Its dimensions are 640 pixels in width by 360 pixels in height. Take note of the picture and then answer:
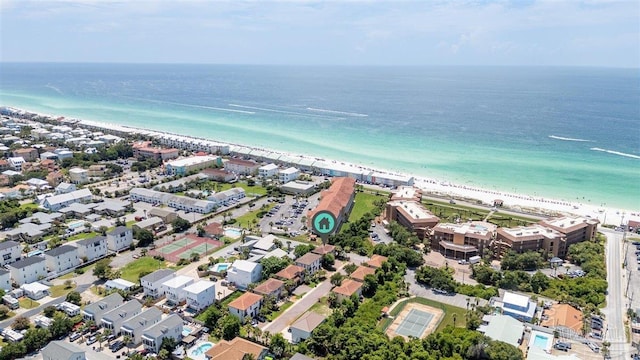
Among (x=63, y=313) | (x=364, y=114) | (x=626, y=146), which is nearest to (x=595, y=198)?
(x=626, y=146)

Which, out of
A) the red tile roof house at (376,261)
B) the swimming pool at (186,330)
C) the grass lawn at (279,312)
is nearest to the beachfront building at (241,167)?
the red tile roof house at (376,261)

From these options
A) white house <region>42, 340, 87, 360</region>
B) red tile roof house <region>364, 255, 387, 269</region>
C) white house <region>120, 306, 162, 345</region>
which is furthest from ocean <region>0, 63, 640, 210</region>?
white house <region>42, 340, 87, 360</region>

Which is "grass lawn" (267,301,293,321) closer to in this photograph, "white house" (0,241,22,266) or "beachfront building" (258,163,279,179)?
"white house" (0,241,22,266)

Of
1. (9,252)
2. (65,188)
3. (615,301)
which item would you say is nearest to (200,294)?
(9,252)

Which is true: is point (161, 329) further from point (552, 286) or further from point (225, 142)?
point (225, 142)

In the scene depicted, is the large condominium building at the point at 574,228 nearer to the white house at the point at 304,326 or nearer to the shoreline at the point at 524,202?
the shoreline at the point at 524,202
